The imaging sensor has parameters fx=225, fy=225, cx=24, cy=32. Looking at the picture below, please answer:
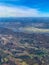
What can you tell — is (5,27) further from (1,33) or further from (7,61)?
(7,61)

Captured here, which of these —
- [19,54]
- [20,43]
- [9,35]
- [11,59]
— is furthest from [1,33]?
[11,59]

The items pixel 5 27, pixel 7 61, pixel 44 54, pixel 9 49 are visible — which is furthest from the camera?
pixel 5 27

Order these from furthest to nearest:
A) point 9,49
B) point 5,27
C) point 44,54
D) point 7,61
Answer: point 5,27, point 9,49, point 44,54, point 7,61

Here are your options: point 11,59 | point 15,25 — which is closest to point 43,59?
point 11,59

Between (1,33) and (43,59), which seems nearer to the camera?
(43,59)

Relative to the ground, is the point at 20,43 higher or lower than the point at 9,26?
lower

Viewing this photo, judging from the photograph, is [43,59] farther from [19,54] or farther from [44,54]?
[19,54]
